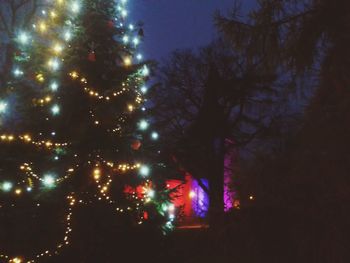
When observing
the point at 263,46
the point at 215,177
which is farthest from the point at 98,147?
the point at 215,177

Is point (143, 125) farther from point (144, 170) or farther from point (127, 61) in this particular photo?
point (127, 61)

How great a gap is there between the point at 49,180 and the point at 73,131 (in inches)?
44.9

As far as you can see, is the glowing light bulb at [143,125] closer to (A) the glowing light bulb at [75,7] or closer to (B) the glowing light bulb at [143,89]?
(B) the glowing light bulb at [143,89]

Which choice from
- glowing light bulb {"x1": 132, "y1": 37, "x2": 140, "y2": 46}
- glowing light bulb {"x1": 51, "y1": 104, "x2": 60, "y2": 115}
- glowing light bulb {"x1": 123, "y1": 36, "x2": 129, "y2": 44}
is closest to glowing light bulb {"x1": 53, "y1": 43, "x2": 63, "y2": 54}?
glowing light bulb {"x1": 51, "y1": 104, "x2": 60, "y2": 115}

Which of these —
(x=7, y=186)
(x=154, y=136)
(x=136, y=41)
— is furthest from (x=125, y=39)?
(x=7, y=186)

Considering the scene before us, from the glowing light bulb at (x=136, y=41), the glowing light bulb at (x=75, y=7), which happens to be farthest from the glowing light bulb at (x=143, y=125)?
the glowing light bulb at (x=75, y=7)

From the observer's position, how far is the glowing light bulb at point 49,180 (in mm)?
8144

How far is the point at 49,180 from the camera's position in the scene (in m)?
8.27

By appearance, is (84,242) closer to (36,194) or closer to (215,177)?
(36,194)

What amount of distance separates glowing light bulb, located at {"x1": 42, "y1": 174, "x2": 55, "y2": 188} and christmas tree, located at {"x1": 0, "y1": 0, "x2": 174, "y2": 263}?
0.07 ft

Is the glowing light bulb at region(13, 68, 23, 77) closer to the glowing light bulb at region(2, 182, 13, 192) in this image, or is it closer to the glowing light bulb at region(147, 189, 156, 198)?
the glowing light bulb at region(2, 182, 13, 192)

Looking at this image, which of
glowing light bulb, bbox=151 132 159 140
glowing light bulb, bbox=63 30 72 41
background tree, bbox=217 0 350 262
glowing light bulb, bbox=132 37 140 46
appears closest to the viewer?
background tree, bbox=217 0 350 262

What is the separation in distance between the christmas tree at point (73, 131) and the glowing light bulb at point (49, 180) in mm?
20

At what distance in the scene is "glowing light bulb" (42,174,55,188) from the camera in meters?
8.14
